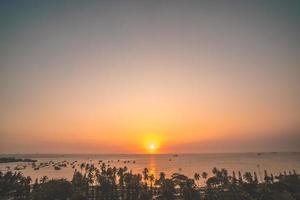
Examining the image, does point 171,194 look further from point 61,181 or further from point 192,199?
point 61,181

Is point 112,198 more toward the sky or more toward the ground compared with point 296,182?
more toward the ground

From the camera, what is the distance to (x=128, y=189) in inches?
4031

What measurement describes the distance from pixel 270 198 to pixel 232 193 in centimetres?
1377

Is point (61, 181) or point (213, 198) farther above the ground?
point (61, 181)

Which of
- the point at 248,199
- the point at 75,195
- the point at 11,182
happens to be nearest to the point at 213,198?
the point at 248,199

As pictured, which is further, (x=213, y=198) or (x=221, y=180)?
(x=221, y=180)

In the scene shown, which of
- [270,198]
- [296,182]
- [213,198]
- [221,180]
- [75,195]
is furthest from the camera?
[221,180]

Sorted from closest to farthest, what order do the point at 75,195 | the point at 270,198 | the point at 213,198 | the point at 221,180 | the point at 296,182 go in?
the point at 270,198 → the point at 75,195 → the point at 213,198 → the point at 296,182 → the point at 221,180

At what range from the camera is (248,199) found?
3123 inches

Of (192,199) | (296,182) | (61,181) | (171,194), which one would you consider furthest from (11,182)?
(296,182)

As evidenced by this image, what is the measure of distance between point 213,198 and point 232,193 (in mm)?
8543

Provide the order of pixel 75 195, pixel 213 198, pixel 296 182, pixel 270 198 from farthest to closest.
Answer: pixel 296 182
pixel 213 198
pixel 75 195
pixel 270 198

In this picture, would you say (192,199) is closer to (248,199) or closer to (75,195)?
(248,199)

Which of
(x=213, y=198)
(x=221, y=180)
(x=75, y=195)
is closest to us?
(x=75, y=195)
